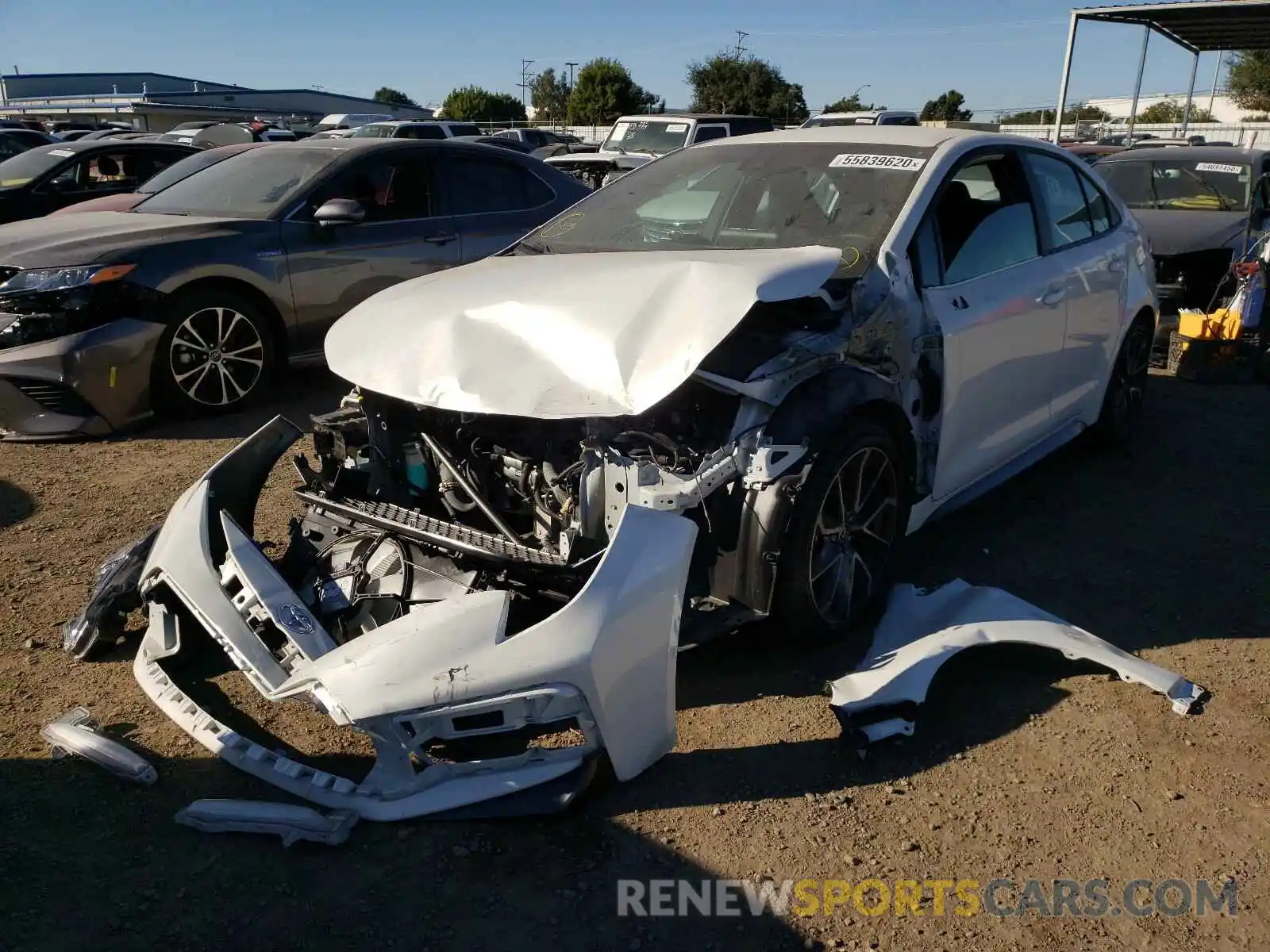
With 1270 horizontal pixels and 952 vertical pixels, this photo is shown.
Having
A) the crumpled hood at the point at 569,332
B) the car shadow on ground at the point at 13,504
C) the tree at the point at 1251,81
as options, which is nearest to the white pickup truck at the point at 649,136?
the car shadow on ground at the point at 13,504

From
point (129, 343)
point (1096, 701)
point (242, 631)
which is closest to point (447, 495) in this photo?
point (242, 631)

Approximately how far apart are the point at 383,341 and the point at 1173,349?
6.67 m

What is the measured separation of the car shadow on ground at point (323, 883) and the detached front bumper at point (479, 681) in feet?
0.46

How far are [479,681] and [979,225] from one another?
287cm

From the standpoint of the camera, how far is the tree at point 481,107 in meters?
59.6

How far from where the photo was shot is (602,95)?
5659 cm

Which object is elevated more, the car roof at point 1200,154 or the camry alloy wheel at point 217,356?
the car roof at point 1200,154

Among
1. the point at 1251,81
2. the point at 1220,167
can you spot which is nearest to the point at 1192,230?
the point at 1220,167

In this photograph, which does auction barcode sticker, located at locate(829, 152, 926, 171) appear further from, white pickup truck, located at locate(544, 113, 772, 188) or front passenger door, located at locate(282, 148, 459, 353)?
white pickup truck, located at locate(544, 113, 772, 188)

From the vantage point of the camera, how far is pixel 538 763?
262 centimetres

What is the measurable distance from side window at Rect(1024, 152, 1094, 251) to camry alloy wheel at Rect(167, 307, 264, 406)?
456 cm

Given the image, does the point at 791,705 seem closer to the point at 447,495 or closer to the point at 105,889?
the point at 447,495

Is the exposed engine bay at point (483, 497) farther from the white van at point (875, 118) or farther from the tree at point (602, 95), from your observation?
the tree at point (602, 95)

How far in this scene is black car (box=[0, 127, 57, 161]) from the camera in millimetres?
15633
